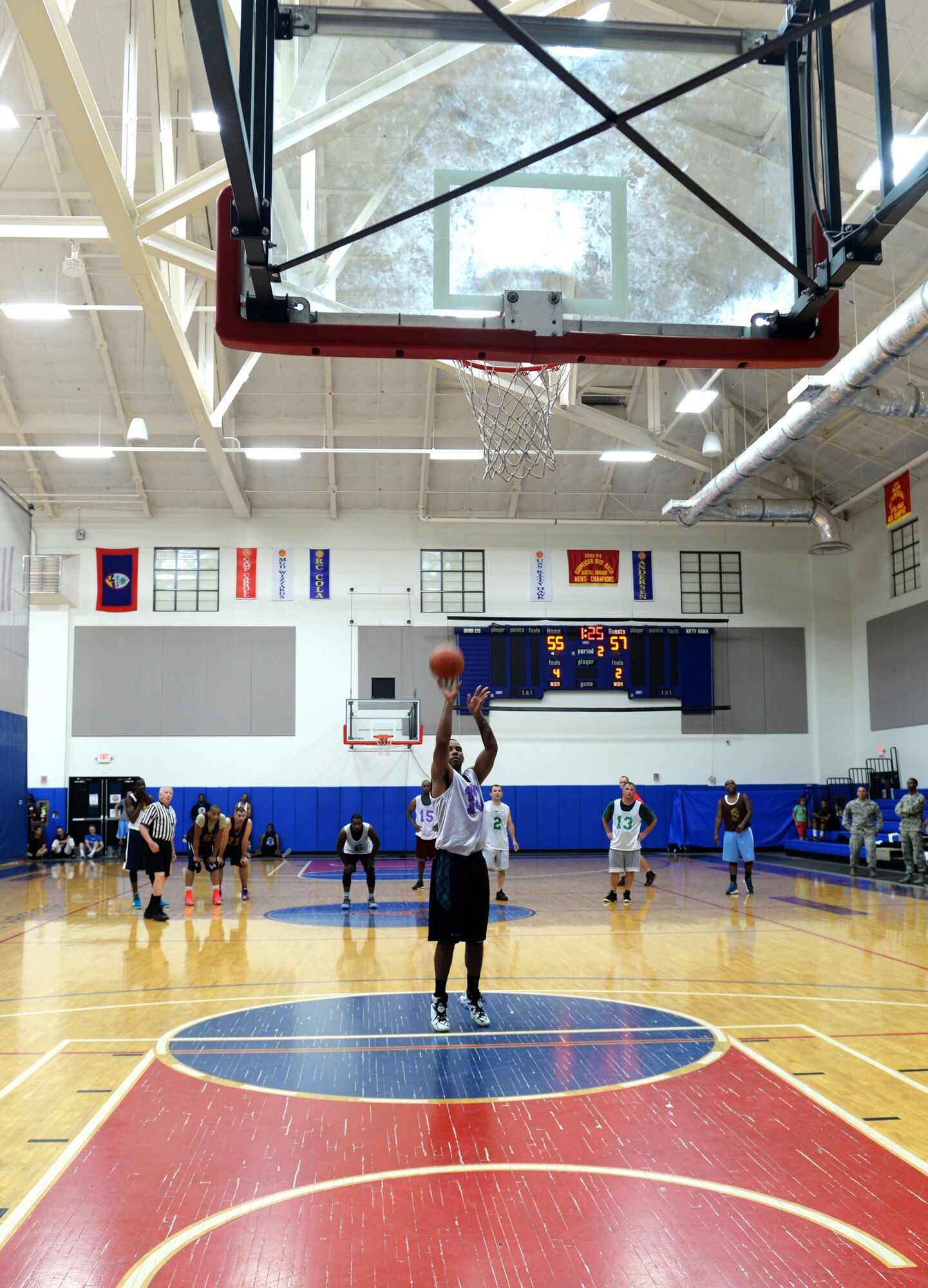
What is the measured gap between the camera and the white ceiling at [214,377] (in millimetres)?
13328

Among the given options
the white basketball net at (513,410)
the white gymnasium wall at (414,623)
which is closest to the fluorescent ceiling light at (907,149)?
the white basketball net at (513,410)

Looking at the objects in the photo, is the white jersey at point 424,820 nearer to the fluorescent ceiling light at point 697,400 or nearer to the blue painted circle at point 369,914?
the blue painted circle at point 369,914

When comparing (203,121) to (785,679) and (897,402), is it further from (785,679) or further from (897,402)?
(785,679)

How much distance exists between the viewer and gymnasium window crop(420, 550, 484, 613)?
26.5 m

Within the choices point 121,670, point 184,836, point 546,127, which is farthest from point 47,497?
point 546,127

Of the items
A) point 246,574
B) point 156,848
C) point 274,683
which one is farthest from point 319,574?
point 156,848

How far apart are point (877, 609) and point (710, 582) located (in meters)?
4.11

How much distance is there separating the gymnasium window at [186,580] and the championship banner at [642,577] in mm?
10592

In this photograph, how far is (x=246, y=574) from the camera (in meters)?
26.2

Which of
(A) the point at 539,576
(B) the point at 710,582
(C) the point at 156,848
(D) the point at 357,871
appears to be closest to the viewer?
(C) the point at 156,848

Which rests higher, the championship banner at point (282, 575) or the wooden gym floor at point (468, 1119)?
the championship banner at point (282, 575)

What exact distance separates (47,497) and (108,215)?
49.1ft

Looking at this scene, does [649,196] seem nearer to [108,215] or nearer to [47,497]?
[108,215]

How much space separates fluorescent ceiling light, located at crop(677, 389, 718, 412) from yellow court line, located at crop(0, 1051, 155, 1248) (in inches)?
624
